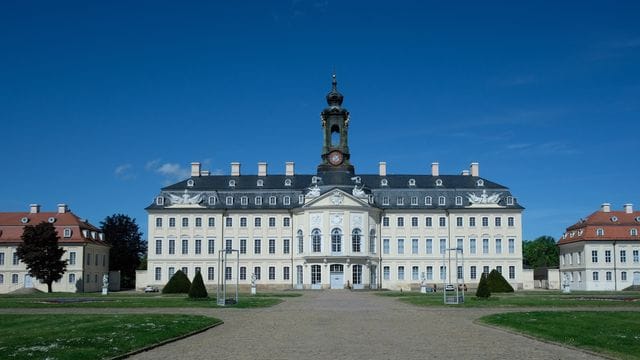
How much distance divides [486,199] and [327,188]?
1741 cm

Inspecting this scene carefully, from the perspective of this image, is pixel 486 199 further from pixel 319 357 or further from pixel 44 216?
pixel 319 357

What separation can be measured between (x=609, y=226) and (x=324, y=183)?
103 ft

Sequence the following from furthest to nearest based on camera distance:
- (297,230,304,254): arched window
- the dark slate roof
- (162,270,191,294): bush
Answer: the dark slate roof
(297,230,304,254): arched window
(162,270,191,294): bush

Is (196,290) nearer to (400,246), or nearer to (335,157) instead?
(335,157)

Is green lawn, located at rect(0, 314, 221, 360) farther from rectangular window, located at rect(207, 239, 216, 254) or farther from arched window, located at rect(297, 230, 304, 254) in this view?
rectangular window, located at rect(207, 239, 216, 254)

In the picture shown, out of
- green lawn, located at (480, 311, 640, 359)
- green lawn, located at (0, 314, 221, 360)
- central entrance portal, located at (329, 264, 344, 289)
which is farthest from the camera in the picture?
central entrance portal, located at (329, 264, 344, 289)

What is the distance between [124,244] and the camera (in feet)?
281

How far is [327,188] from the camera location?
230ft

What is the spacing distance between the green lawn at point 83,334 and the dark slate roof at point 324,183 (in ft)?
152

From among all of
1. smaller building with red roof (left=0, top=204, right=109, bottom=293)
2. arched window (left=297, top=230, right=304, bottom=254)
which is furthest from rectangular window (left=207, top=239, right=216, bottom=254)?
smaller building with red roof (left=0, top=204, right=109, bottom=293)

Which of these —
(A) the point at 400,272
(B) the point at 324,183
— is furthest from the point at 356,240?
(A) the point at 400,272

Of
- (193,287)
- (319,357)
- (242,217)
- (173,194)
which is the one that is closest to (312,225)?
(242,217)

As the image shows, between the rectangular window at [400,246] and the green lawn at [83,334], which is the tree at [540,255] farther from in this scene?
the green lawn at [83,334]

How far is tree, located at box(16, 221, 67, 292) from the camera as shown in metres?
62.2
